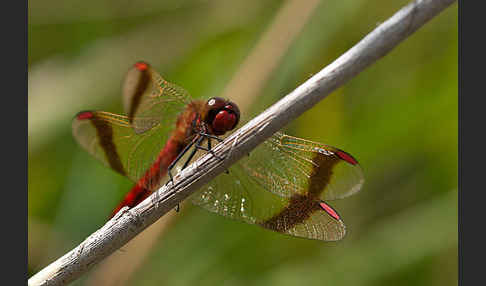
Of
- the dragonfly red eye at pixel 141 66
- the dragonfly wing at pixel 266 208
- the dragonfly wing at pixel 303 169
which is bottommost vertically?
the dragonfly wing at pixel 266 208

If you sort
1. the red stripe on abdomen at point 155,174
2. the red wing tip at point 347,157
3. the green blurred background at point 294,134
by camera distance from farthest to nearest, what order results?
1. the green blurred background at point 294,134
2. the red stripe on abdomen at point 155,174
3. the red wing tip at point 347,157

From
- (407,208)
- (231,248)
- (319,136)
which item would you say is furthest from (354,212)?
(231,248)

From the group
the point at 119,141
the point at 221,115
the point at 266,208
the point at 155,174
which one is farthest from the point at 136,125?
the point at 266,208

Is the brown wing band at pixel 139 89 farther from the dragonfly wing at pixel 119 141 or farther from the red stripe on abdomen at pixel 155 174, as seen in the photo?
the red stripe on abdomen at pixel 155 174

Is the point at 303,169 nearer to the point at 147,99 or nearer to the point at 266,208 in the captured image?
the point at 266,208

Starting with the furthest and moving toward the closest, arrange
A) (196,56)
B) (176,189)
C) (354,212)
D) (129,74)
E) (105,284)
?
(196,56), (354,212), (105,284), (129,74), (176,189)

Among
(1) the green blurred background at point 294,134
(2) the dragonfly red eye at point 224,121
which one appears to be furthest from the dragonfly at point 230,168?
(1) the green blurred background at point 294,134

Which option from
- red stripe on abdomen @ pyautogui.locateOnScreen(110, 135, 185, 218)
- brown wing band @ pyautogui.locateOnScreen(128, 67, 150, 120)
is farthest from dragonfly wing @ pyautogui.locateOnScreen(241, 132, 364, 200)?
brown wing band @ pyautogui.locateOnScreen(128, 67, 150, 120)

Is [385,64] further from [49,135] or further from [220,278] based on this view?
[49,135]
